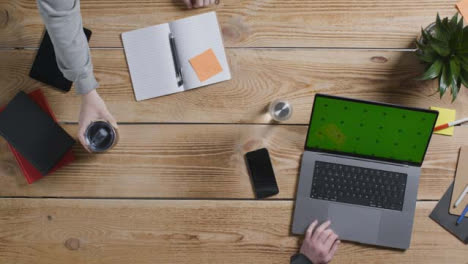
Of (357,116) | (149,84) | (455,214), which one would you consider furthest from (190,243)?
(455,214)

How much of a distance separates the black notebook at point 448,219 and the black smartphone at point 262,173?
47 centimetres

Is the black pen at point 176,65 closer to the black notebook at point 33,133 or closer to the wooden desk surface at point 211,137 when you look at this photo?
the wooden desk surface at point 211,137

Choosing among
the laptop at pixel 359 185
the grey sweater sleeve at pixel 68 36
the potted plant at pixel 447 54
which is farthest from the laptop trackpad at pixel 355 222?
the grey sweater sleeve at pixel 68 36

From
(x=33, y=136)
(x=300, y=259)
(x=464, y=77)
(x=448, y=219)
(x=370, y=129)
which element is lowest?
(x=300, y=259)

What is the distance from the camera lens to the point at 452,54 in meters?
1.12

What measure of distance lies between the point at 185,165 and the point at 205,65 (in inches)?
11.8

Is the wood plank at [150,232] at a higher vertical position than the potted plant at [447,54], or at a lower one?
lower

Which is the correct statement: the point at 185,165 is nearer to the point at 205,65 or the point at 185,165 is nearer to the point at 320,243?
the point at 205,65

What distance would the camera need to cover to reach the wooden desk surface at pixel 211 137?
4.08 feet

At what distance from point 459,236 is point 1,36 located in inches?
57.4

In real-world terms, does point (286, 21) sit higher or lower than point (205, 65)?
higher

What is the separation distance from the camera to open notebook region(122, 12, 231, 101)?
124cm

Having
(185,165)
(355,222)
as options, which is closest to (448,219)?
(355,222)

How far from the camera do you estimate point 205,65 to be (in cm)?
124
